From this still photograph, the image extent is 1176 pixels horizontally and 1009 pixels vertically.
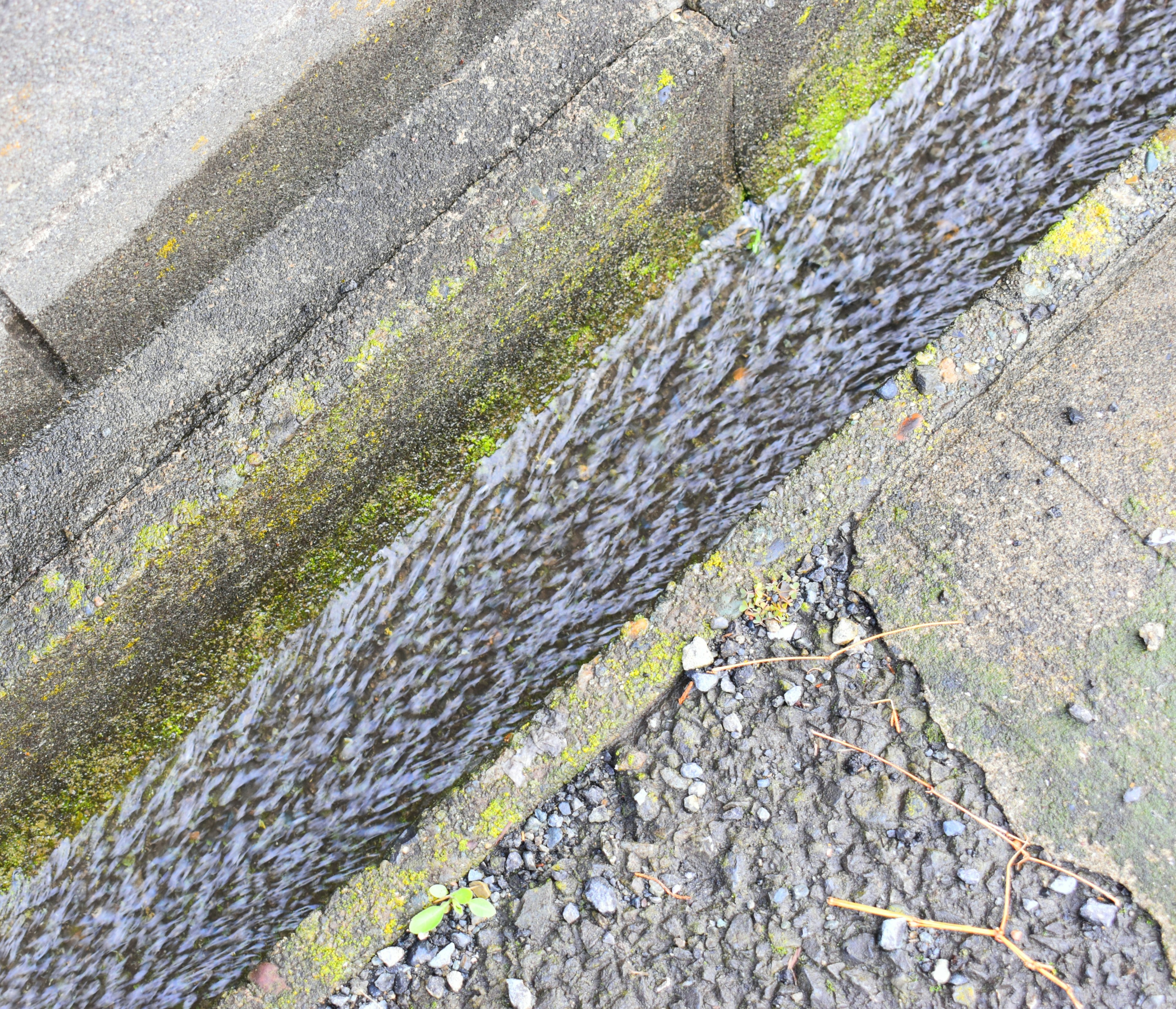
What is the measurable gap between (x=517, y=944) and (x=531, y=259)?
4.58ft

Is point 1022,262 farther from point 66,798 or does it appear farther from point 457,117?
point 66,798

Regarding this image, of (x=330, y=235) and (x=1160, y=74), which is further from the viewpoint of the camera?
(x=1160, y=74)

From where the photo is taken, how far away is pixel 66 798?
1514mm

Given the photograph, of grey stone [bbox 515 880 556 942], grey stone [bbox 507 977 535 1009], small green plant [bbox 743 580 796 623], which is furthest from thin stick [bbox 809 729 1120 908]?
grey stone [bbox 507 977 535 1009]

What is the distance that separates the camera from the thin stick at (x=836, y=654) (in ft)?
5.71

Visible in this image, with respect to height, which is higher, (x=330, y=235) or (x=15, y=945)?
(x=330, y=235)

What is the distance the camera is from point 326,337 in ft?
5.22

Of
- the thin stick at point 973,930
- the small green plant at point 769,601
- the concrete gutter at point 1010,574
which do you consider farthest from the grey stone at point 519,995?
the small green plant at point 769,601

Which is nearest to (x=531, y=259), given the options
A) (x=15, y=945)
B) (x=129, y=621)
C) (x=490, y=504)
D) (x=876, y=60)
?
(x=490, y=504)

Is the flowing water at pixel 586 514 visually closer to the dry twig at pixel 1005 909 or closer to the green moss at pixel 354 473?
the green moss at pixel 354 473

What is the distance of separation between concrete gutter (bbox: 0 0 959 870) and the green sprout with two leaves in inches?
25.2

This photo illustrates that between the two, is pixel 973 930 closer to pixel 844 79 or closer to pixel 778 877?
pixel 778 877

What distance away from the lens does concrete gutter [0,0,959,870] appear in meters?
1.52

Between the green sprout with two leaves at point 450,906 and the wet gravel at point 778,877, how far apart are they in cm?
2
